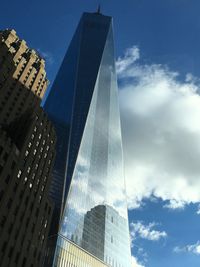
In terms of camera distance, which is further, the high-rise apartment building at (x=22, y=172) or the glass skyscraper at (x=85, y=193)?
the glass skyscraper at (x=85, y=193)

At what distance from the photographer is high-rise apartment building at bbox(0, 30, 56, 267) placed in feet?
221

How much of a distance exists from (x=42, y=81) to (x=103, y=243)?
75403mm

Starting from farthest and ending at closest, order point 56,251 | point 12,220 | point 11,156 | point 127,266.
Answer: point 127,266 < point 56,251 < point 11,156 < point 12,220

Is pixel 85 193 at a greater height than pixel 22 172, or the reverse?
pixel 85 193

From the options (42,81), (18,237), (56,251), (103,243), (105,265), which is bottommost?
(18,237)

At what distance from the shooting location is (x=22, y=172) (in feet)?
254

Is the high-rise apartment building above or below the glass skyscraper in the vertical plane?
below

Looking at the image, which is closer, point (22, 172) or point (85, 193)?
point (22, 172)

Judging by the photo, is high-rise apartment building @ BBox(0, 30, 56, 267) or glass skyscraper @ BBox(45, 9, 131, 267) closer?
high-rise apartment building @ BBox(0, 30, 56, 267)

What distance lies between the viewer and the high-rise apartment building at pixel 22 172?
221 ft

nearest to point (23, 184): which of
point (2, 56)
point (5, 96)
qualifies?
point (5, 96)

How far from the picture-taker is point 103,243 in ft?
506

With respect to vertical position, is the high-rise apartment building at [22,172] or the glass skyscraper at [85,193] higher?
the glass skyscraper at [85,193]

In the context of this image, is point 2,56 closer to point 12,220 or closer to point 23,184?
point 23,184
